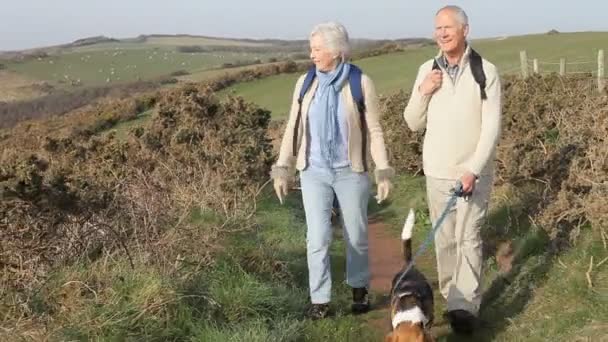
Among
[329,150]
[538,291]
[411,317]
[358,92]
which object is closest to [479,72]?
[358,92]

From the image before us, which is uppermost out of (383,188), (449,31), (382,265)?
(449,31)

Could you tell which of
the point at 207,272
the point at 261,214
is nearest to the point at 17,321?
the point at 207,272

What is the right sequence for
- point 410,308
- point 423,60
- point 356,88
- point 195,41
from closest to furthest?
point 410,308, point 356,88, point 423,60, point 195,41

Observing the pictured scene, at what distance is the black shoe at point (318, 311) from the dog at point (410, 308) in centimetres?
73

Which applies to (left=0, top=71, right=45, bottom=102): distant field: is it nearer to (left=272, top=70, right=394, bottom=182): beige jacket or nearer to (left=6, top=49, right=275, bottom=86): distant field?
(left=6, top=49, right=275, bottom=86): distant field

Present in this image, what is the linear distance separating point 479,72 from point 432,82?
332mm

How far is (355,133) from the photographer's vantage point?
550 centimetres

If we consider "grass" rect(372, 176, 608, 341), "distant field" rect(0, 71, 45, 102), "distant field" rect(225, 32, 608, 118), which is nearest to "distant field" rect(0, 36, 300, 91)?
"distant field" rect(0, 71, 45, 102)

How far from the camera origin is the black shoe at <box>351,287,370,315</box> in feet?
19.9

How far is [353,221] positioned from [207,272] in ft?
4.20

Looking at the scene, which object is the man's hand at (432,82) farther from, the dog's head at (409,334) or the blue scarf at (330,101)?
the dog's head at (409,334)

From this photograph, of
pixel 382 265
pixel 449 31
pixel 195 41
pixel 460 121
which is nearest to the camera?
pixel 449 31

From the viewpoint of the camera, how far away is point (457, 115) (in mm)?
5105

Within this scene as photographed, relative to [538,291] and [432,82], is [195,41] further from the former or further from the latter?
[432,82]
